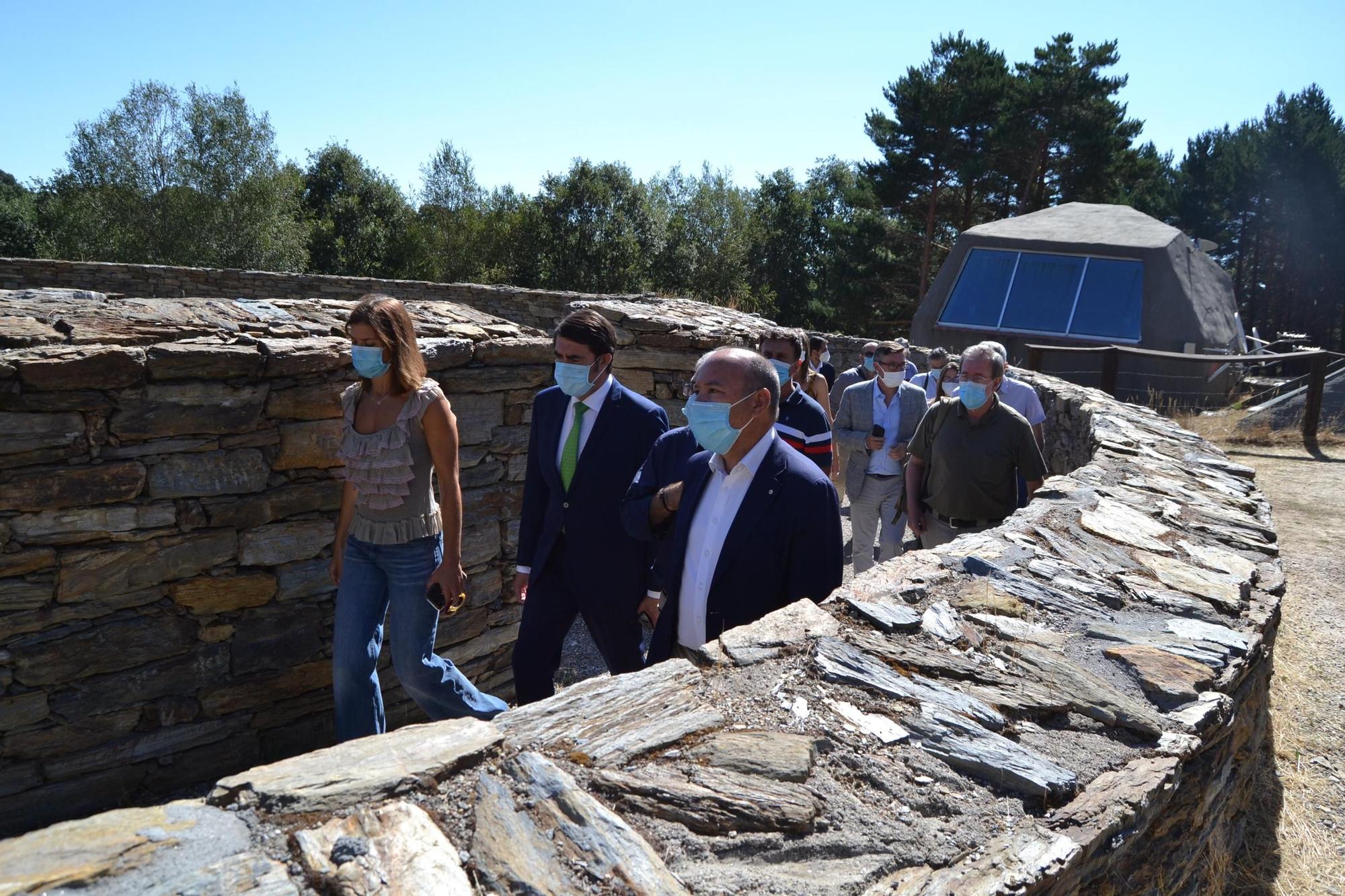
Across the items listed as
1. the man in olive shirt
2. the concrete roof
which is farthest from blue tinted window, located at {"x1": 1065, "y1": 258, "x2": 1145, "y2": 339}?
the man in olive shirt

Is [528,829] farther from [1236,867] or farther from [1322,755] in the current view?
[1322,755]

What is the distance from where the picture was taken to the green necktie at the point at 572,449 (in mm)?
3975

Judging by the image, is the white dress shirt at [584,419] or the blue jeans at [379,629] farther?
the white dress shirt at [584,419]

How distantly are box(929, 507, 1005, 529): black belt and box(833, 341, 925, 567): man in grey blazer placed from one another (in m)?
1.33

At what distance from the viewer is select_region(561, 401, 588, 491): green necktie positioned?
3975 millimetres

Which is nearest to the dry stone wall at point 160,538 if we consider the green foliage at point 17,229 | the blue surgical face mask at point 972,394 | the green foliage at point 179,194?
the blue surgical face mask at point 972,394

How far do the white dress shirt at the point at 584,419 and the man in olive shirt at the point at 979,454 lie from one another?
2015mm

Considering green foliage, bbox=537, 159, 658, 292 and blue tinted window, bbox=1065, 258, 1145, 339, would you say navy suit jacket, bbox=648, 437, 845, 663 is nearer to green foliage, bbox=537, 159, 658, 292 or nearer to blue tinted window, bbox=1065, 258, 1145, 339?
blue tinted window, bbox=1065, 258, 1145, 339

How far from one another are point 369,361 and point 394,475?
1.48 ft

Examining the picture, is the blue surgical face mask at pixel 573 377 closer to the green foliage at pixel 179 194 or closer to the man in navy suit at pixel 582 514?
the man in navy suit at pixel 582 514

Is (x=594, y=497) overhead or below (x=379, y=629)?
overhead

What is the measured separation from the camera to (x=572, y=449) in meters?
3.98

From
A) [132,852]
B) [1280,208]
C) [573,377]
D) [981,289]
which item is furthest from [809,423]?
[1280,208]

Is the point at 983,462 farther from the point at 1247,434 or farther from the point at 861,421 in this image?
the point at 1247,434
